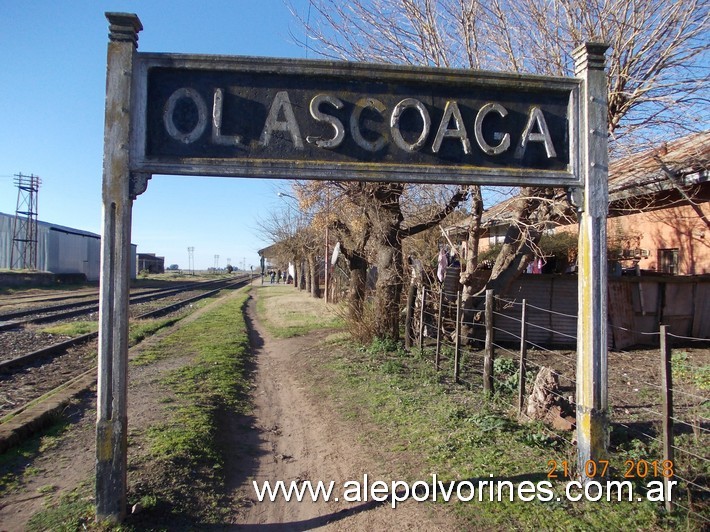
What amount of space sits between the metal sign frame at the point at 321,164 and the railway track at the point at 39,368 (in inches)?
95.8

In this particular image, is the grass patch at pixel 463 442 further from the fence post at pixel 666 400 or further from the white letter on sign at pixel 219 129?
the white letter on sign at pixel 219 129

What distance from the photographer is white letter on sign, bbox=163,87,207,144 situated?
426cm

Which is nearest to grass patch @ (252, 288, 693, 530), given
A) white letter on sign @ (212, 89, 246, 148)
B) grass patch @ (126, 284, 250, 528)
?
grass patch @ (126, 284, 250, 528)

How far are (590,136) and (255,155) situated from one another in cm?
272

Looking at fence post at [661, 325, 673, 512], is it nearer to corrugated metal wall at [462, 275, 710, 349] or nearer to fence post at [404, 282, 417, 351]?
fence post at [404, 282, 417, 351]

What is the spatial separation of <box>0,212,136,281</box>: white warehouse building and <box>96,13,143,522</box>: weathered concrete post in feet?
151

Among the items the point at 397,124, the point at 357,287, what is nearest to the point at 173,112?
the point at 397,124

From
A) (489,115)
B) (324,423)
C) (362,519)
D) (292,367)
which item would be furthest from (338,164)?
(292,367)

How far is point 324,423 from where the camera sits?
7.04 meters

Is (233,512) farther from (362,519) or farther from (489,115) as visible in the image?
(489,115)

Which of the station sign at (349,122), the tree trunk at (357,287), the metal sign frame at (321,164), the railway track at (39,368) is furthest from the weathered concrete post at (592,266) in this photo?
the tree trunk at (357,287)

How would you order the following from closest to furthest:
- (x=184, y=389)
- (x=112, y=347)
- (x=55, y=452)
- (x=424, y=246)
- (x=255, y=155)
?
(x=112, y=347) < (x=255, y=155) < (x=55, y=452) < (x=184, y=389) < (x=424, y=246)

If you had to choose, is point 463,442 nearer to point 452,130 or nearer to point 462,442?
point 462,442

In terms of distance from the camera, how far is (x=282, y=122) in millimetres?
4383
